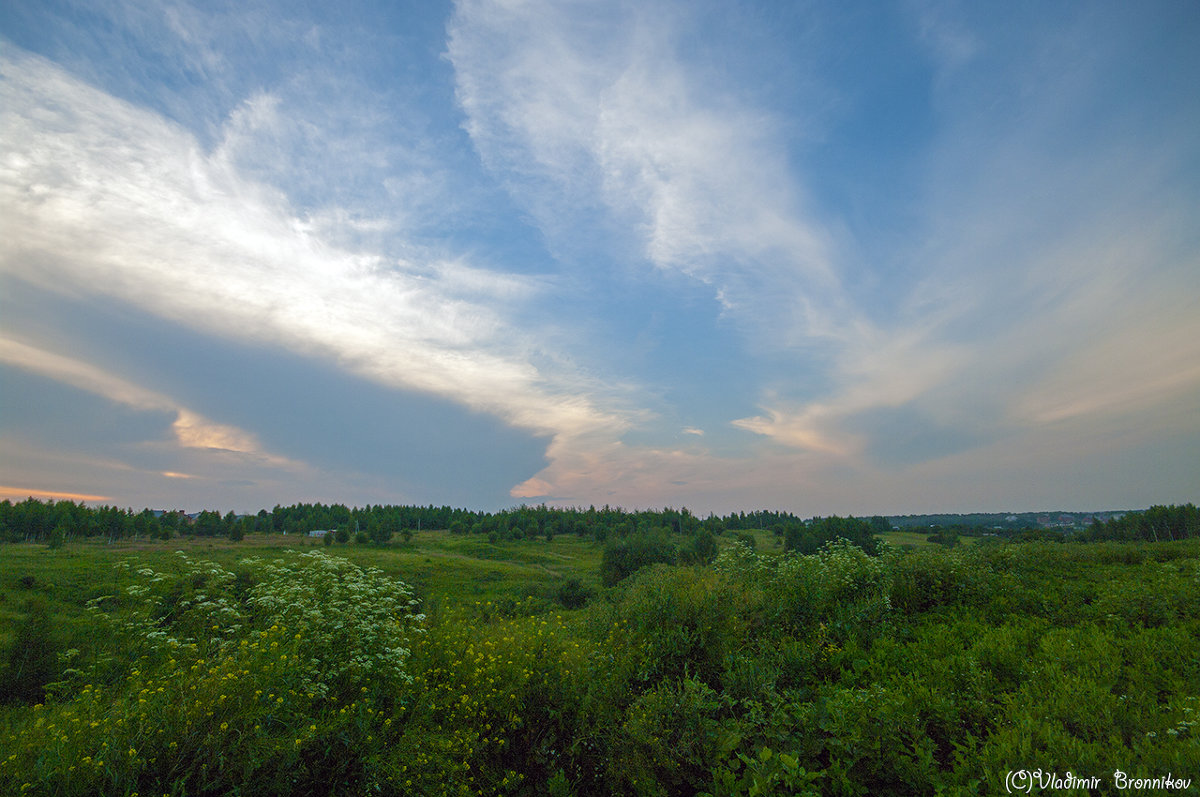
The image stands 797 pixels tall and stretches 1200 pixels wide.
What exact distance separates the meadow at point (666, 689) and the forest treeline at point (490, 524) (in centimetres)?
3227

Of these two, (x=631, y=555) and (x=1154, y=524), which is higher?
(x=1154, y=524)

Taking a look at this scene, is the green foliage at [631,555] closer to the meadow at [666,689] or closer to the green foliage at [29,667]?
the green foliage at [29,667]

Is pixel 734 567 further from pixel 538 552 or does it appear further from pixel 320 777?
pixel 538 552

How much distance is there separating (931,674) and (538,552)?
313 ft

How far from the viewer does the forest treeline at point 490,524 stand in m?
52.3

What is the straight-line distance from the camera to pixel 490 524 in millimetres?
125438

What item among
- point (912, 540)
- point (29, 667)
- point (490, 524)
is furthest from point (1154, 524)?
point (490, 524)

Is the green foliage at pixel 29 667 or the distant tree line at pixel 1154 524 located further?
the distant tree line at pixel 1154 524

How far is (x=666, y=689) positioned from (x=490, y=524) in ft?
413

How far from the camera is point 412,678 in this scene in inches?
243

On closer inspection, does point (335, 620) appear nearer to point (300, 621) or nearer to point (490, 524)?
point (300, 621)

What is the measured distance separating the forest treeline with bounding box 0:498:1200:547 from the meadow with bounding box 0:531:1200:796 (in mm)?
32274

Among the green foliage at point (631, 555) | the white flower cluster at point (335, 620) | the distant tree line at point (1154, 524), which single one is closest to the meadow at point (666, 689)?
the white flower cluster at point (335, 620)

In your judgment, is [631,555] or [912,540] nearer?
[631,555]
